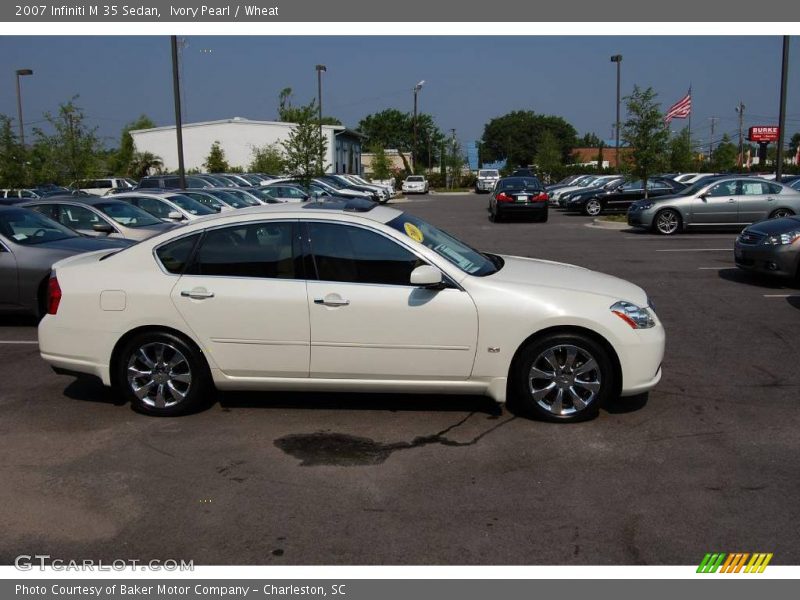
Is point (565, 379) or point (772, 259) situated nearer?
point (565, 379)

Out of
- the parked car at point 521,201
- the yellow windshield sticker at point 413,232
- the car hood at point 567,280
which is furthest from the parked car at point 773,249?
A: the parked car at point 521,201

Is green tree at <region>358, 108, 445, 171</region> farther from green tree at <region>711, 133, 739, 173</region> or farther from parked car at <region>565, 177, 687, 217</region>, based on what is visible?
parked car at <region>565, 177, 687, 217</region>

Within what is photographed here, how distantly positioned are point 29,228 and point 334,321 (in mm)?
6151

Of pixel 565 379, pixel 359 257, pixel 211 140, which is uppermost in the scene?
pixel 211 140

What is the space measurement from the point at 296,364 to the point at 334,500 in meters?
1.50

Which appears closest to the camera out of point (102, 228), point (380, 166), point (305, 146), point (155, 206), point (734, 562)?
point (734, 562)

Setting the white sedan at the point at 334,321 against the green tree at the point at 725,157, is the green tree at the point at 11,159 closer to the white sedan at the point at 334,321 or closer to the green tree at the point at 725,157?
the white sedan at the point at 334,321

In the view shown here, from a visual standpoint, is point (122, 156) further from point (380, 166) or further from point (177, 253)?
point (177, 253)

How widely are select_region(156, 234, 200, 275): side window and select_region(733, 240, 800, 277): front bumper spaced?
8722 mm

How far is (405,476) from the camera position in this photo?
16.2ft

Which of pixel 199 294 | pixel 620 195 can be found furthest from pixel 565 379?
pixel 620 195

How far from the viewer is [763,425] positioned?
5770 millimetres

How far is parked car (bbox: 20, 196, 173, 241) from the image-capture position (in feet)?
41.5

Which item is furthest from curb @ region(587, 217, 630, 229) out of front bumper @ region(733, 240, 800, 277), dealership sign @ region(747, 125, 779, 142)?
dealership sign @ region(747, 125, 779, 142)
